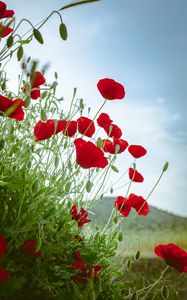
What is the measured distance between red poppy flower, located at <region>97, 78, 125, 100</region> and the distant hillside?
6257mm

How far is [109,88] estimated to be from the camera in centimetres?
188

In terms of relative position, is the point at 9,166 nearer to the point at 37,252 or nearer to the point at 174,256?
the point at 37,252

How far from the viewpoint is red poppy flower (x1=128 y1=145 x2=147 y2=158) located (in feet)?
6.95

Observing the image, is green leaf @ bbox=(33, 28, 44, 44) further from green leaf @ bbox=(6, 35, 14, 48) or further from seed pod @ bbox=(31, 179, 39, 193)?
seed pod @ bbox=(31, 179, 39, 193)

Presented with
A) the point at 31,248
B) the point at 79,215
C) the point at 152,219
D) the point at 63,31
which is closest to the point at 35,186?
the point at 31,248

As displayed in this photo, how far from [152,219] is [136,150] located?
7603 millimetres

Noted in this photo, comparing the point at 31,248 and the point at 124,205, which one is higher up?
the point at 124,205

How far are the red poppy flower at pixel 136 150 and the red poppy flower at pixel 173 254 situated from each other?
18.3 inches

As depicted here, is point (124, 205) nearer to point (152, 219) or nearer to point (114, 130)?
point (114, 130)

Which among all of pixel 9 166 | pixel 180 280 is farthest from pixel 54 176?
pixel 180 280

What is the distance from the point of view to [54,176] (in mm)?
1836

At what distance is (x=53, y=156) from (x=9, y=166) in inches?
8.7

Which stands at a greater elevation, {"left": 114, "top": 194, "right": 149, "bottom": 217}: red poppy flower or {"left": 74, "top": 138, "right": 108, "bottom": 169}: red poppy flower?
{"left": 114, "top": 194, "right": 149, "bottom": 217}: red poppy flower

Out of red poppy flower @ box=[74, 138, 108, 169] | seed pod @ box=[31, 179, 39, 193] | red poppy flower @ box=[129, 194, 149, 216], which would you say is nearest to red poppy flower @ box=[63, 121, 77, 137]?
red poppy flower @ box=[74, 138, 108, 169]
